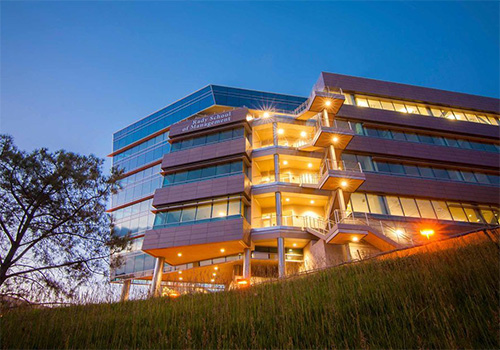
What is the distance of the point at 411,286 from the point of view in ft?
20.9

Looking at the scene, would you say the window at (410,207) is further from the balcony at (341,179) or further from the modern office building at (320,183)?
the balcony at (341,179)

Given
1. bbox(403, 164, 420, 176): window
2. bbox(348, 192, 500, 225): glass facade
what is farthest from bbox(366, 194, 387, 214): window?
bbox(403, 164, 420, 176): window

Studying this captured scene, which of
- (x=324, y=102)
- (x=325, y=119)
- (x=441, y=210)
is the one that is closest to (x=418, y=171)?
(x=441, y=210)

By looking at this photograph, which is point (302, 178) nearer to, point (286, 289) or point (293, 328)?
point (286, 289)

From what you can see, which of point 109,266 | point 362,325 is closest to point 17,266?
point 109,266

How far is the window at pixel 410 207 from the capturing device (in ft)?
81.5

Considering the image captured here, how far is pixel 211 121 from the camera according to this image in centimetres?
2936

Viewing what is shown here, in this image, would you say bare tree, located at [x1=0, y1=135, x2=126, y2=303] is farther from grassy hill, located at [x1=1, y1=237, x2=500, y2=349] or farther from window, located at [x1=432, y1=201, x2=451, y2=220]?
window, located at [x1=432, y1=201, x2=451, y2=220]

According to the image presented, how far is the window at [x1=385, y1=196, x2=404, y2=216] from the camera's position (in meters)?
24.7

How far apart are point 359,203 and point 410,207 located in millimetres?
4714

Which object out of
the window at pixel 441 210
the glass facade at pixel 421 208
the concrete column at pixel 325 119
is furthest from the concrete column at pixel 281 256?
the window at pixel 441 210

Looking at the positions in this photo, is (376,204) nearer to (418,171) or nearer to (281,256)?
(418,171)

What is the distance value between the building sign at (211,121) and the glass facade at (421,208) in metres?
13.5

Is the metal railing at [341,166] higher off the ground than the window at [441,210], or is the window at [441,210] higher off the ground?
the metal railing at [341,166]
